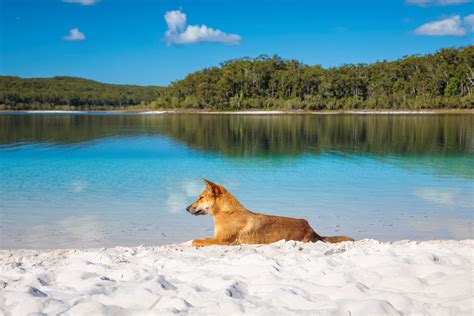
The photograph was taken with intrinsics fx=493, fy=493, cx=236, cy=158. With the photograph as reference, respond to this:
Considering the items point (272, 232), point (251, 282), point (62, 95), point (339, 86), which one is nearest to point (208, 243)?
point (272, 232)

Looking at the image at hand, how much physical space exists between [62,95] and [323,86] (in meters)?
82.1

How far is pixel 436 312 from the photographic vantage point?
3633 millimetres

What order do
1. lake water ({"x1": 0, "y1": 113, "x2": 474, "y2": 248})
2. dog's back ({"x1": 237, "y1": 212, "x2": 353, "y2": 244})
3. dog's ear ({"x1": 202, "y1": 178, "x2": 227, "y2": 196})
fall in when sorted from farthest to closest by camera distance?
lake water ({"x1": 0, "y1": 113, "x2": 474, "y2": 248}) → dog's ear ({"x1": 202, "y1": 178, "x2": 227, "y2": 196}) → dog's back ({"x1": 237, "y1": 212, "x2": 353, "y2": 244})

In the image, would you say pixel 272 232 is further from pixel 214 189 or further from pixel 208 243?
pixel 214 189

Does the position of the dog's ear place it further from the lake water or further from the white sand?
the lake water

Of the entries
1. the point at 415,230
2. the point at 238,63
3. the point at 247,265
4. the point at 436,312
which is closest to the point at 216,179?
the point at 415,230

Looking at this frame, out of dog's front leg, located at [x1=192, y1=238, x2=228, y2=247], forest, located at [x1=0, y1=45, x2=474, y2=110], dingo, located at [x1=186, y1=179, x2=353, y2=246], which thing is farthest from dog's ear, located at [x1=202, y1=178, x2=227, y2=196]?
forest, located at [x1=0, y1=45, x2=474, y2=110]

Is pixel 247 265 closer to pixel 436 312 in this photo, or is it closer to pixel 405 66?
pixel 436 312

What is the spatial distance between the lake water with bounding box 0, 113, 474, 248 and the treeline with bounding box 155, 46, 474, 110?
252 ft

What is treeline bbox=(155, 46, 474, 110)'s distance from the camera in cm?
9806

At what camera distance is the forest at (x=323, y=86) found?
98.1m

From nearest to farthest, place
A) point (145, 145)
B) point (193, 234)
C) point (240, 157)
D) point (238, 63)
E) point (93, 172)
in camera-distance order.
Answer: point (193, 234) < point (93, 172) < point (240, 157) < point (145, 145) < point (238, 63)

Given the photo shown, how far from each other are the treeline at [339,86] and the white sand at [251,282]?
91431 mm

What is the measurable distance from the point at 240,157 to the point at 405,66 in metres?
98.8
